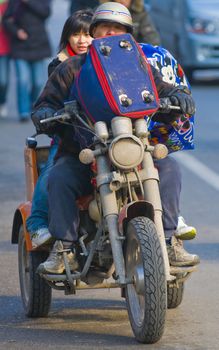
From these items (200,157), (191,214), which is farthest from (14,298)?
(200,157)

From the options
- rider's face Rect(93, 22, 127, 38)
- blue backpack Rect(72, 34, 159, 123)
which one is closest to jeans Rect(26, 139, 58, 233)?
blue backpack Rect(72, 34, 159, 123)

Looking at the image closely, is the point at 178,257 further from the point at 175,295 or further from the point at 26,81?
the point at 26,81

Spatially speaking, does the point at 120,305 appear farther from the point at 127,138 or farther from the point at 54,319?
the point at 127,138

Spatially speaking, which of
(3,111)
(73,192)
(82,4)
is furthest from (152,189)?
(3,111)

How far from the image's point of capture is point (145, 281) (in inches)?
254

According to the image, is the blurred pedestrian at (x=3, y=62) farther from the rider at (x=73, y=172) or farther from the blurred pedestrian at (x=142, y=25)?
the rider at (x=73, y=172)

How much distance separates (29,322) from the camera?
7434mm

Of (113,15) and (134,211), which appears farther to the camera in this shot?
(113,15)

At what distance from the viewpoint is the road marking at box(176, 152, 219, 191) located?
42.5 ft

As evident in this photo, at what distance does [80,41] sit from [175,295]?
163 centimetres

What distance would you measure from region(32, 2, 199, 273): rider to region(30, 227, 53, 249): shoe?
Result: 0.11 metres

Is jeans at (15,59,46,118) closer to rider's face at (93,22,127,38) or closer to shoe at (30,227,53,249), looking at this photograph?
rider's face at (93,22,127,38)

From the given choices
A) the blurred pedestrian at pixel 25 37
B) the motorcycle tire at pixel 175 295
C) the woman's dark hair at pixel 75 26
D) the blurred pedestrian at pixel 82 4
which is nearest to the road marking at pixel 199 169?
the blurred pedestrian at pixel 82 4

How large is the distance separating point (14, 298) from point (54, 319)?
741 millimetres
